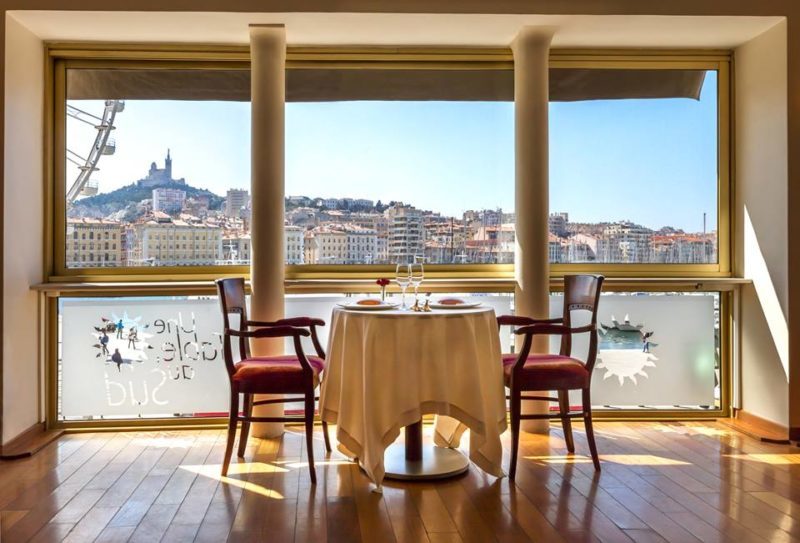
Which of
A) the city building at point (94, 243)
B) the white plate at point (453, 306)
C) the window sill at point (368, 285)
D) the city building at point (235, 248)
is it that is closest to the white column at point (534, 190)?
the window sill at point (368, 285)

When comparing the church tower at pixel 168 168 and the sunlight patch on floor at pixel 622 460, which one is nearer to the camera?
the sunlight patch on floor at pixel 622 460

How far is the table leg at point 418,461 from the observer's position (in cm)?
381

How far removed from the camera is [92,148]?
16.7 feet

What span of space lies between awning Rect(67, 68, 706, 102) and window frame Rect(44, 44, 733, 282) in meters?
0.05

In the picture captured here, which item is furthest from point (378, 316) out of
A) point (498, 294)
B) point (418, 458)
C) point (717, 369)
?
point (717, 369)

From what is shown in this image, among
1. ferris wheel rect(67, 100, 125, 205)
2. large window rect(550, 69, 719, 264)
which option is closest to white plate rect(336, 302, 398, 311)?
large window rect(550, 69, 719, 264)

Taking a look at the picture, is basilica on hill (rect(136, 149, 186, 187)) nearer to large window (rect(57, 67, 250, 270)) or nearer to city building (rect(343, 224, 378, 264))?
large window (rect(57, 67, 250, 270))

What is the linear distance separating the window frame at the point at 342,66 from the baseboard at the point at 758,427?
3.34ft

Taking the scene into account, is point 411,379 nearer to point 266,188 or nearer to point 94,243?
point 266,188

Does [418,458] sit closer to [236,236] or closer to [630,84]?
[236,236]

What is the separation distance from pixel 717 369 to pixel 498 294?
1688mm

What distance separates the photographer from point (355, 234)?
5.29 meters

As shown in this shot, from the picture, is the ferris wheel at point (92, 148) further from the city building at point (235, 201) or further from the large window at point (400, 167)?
the large window at point (400, 167)

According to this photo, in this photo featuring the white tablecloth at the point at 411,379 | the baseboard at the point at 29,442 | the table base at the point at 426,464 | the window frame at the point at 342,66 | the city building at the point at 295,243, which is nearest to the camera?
the white tablecloth at the point at 411,379
